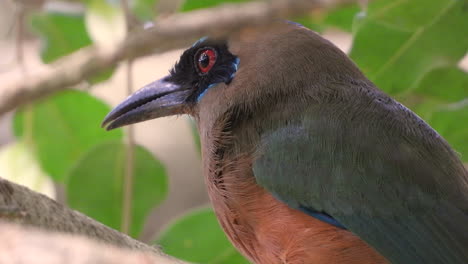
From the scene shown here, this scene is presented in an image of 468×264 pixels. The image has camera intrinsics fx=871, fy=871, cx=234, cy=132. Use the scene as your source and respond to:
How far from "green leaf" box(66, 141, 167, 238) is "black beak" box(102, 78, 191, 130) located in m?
0.15

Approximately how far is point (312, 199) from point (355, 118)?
0.30 metres

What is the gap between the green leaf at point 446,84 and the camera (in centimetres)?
269

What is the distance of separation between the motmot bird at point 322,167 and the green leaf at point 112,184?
360 mm

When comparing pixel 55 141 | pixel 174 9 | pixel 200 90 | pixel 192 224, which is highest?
pixel 174 9

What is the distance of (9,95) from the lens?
3.06 metres

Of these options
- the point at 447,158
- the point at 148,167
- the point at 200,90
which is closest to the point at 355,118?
the point at 447,158

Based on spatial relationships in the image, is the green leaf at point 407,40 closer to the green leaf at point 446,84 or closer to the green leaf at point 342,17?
the green leaf at point 446,84

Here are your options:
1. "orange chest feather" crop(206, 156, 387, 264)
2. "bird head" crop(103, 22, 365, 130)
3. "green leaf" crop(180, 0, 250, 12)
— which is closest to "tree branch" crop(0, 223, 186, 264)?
"orange chest feather" crop(206, 156, 387, 264)

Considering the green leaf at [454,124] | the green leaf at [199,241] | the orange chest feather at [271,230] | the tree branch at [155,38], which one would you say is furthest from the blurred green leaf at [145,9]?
the green leaf at [454,124]

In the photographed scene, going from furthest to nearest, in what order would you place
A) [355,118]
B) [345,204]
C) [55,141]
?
[55,141], [355,118], [345,204]

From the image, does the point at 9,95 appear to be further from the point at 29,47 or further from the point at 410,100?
the point at 29,47

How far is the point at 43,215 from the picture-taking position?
6.26ft

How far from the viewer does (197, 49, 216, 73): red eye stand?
9.44 ft

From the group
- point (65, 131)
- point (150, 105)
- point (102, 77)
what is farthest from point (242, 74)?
point (65, 131)
